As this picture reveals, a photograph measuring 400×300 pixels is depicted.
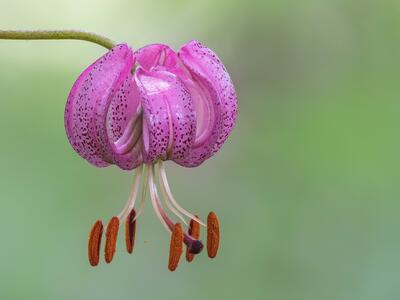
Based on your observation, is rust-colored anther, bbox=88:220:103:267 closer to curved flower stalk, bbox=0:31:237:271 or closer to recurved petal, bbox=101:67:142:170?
curved flower stalk, bbox=0:31:237:271

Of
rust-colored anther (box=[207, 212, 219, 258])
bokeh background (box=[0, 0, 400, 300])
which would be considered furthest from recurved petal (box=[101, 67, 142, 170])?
bokeh background (box=[0, 0, 400, 300])

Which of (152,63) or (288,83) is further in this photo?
(288,83)

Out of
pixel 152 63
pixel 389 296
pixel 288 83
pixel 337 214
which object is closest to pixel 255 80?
pixel 288 83

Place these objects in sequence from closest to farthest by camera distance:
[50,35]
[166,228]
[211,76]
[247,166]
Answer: [50,35], [211,76], [166,228], [247,166]

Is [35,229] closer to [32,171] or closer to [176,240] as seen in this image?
[32,171]

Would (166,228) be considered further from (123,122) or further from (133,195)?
(123,122)

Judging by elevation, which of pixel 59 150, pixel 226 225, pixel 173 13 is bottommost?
pixel 226 225

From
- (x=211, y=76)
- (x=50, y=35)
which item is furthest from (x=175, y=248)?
(x=50, y=35)
